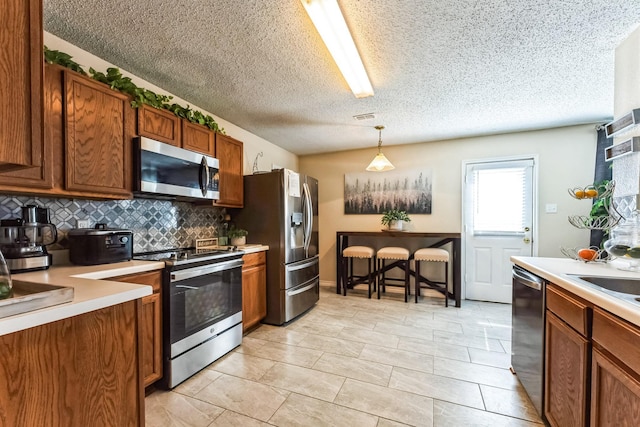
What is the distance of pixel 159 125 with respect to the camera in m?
2.21

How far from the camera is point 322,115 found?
3.20 m

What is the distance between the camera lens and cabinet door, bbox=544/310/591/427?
1168mm

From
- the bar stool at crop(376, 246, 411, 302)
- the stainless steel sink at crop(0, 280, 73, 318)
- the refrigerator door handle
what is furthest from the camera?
the bar stool at crop(376, 246, 411, 302)

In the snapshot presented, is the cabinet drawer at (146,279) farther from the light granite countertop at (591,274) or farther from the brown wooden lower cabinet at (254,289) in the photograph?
the light granite countertop at (591,274)

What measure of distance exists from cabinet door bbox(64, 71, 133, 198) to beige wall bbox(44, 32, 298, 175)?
1.35 ft

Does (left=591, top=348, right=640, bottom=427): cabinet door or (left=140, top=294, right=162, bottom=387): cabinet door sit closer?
(left=591, top=348, right=640, bottom=427): cabinet door

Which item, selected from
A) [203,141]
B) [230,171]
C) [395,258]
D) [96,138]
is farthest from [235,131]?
[395,258]

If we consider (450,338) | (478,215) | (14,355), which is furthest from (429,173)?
(14,355)

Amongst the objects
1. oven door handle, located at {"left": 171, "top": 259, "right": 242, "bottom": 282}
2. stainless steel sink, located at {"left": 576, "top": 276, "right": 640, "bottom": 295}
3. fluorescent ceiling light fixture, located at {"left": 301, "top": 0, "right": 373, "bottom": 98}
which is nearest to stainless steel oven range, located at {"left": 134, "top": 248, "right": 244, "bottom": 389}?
oven door handle, located at {"left": 171, "top": 259, "right": 242, "bottom": 282}

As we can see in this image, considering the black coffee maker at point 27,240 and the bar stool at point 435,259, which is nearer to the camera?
the black coffee maker at point 27,240

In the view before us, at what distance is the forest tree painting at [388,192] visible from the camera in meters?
4.27

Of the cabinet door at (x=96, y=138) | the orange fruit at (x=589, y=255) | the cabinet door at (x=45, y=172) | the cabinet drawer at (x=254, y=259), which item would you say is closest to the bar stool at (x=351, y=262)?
the cabinet drawer at (x=254, y=259)

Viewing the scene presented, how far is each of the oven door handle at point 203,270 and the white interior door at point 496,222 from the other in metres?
3.27

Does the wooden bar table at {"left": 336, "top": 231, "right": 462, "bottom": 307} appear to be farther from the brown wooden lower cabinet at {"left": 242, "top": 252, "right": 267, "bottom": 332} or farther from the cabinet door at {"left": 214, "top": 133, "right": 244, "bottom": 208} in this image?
the cabinet door at {"left": 214, "top": 133, "right": 244, "bottom": 208}
